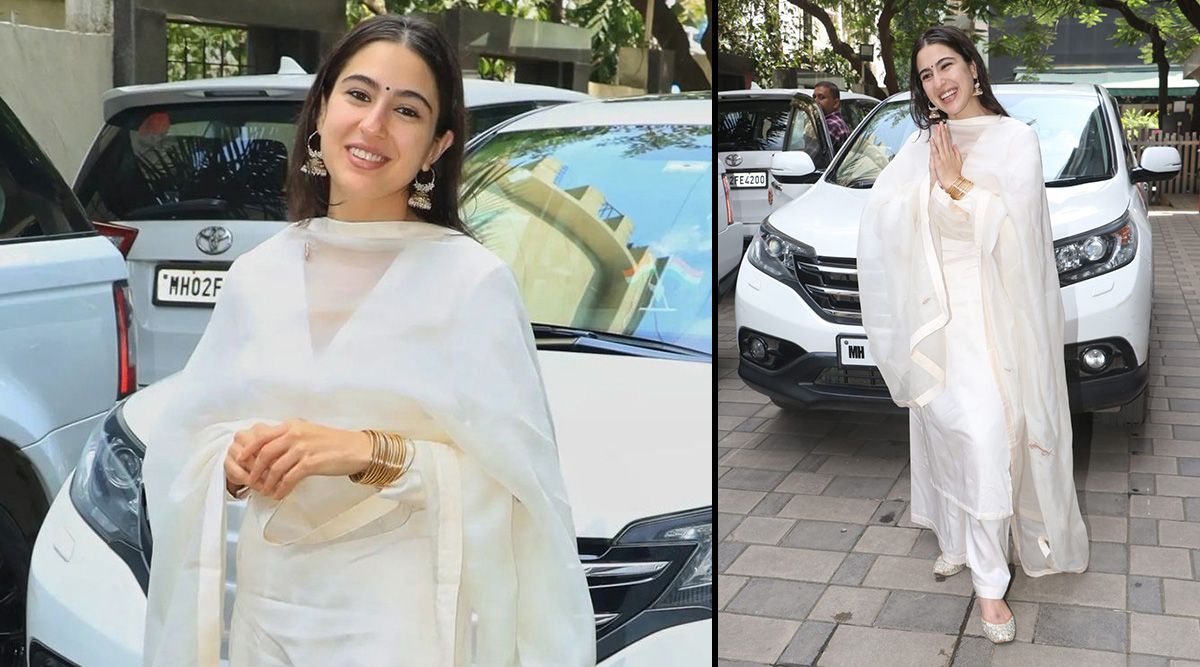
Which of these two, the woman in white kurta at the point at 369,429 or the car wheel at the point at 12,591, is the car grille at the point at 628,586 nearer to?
the woman in white kurta at the point at 369,429

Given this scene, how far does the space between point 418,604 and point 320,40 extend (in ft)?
2.55

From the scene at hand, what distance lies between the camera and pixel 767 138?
5.50 metres

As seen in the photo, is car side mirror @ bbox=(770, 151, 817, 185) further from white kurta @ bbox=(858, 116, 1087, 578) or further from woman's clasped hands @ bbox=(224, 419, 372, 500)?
woman's clasped hands @ bbox=(224, 419, 372, 500)

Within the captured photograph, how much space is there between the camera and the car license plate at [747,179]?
5191mm

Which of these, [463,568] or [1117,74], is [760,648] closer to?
[463,568]

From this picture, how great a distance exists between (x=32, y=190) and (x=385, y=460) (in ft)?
2.20

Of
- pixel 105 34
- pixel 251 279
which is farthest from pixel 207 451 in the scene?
pixel 105 34

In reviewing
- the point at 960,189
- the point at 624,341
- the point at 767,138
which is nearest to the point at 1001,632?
the point at 960,189

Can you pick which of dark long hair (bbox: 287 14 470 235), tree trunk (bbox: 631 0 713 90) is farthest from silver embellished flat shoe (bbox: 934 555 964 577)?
dark long hair (bbox: 287 14 470 235)

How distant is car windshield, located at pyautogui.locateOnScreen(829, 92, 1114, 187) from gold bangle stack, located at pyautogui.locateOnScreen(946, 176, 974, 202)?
1241 millimetres

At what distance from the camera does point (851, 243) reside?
4.20m

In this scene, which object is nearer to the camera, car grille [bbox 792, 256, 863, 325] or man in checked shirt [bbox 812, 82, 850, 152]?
car grille [bbox 792, 256, 863, 325]

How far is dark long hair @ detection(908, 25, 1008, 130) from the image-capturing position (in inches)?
119

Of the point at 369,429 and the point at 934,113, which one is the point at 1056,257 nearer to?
the point at 934,113
